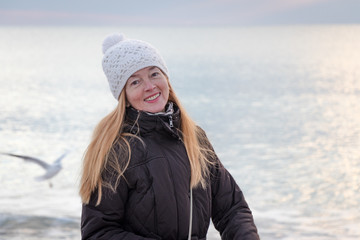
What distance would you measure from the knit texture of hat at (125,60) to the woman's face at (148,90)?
0.03 metres

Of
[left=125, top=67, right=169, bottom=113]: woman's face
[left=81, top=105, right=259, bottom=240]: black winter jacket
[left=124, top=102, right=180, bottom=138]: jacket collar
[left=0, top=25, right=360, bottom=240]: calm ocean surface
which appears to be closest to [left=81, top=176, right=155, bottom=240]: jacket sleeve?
[left=81, top=105, right=259, bottom=240]: black winter jacket

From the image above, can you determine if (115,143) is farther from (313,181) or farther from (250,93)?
(250,93)

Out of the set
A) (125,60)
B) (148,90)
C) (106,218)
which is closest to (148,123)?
(148,90)

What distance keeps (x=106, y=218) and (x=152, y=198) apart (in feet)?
0.51

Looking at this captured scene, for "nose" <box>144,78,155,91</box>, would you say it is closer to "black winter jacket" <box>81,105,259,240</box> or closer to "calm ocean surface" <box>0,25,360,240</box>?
"black winter jacket" <box>81,105,259,240</box>

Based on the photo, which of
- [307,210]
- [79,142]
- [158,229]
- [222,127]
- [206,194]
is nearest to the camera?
[158,229]

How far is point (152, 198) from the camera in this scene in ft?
6.17

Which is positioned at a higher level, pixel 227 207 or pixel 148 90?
pixel 148 90

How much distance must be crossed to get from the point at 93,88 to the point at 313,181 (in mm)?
16009

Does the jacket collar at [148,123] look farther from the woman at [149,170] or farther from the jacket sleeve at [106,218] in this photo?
the jacket sleeve at [106,218]

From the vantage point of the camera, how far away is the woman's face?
2.05 metres

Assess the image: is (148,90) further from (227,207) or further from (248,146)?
(248,146)

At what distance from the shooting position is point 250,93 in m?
23.0

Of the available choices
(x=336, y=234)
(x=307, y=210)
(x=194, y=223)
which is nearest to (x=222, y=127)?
(x=307, y=210)
